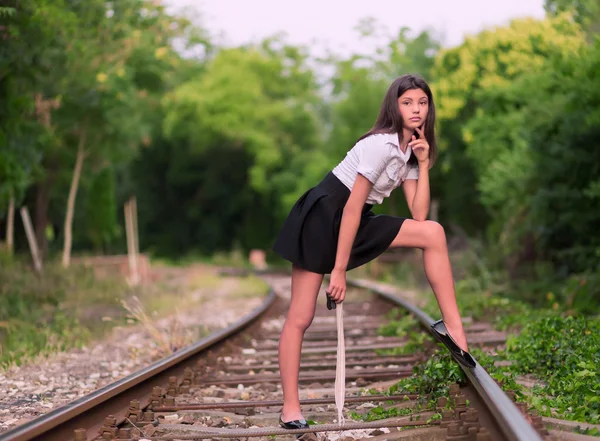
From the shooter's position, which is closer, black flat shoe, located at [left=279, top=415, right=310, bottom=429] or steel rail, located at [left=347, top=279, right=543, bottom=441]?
steel rail, located at [left=347, top=279, right=543, bottom=441]

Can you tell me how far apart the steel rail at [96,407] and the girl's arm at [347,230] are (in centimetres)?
125

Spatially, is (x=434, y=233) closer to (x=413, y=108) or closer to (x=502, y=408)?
(x=413, y=108)

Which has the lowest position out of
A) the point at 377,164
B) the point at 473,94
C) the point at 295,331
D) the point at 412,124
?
the point at 295,331

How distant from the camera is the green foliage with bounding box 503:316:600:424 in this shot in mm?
4095

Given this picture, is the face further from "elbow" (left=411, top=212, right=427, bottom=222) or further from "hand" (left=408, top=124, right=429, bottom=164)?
"elbow" (left=411, top=212, right=427, bottom=222)

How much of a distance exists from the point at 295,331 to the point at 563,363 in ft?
6.47

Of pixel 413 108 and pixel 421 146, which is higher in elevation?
pixel 413 108

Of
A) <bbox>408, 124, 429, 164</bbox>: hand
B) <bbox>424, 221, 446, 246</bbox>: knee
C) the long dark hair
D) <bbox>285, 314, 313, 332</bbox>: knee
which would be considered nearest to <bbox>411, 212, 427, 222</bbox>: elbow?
<bbox>424, 221, 446, 246</bbox>: knee

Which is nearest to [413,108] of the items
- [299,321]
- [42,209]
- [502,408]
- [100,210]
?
[299,321]

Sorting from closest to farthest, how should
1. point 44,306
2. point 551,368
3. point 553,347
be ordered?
point 551,368
point 553,347
point 44,306

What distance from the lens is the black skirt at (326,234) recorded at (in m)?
3.98

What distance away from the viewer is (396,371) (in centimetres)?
586

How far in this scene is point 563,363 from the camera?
16.9 ft

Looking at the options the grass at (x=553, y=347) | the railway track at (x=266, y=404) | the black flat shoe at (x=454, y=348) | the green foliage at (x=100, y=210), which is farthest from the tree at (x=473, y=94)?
the black flat shoe at (x=454, y=348)
